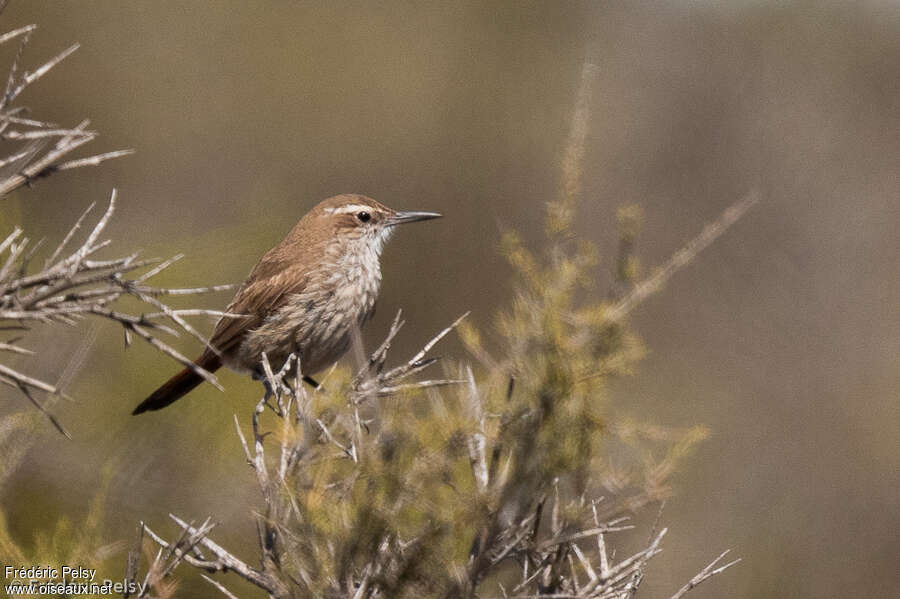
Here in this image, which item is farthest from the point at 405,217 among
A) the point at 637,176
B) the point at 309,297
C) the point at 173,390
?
the point at 637,176

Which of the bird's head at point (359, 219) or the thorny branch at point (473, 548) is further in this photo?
the bird's head at point (359, 219)

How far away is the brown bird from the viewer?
4.77 m

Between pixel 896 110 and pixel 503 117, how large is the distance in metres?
7.95

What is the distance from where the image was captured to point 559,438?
2.21 m

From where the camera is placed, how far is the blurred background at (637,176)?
13.2m

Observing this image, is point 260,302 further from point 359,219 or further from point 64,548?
point 64,548

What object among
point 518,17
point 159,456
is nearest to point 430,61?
point 518,17

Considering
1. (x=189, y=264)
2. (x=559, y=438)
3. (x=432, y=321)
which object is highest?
(x=559, y=438)

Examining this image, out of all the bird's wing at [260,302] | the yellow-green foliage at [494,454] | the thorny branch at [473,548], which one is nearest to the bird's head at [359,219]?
the bird's wing at [260,302]

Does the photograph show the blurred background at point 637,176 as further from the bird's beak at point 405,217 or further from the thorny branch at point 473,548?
the thorny branch at point 473,548

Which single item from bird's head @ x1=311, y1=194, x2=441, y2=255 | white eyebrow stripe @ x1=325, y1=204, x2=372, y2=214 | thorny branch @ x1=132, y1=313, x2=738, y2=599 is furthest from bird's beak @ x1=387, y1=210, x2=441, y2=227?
thorny branch @ x1=132, y1=313, x2=738, y2=599

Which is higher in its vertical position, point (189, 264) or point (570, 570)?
point (570, 570)

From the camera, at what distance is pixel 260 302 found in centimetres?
498

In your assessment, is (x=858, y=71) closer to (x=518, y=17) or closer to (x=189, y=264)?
(x=518, y=17)
